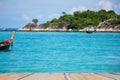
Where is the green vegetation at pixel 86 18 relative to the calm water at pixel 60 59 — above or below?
above

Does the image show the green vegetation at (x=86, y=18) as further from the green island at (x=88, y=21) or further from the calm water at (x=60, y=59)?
the calm water at (x=60, y=59)

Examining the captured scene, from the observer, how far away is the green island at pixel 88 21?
51.1 m

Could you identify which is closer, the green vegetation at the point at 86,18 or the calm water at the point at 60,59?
the calm water at the point at 60,59

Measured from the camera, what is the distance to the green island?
5109cm

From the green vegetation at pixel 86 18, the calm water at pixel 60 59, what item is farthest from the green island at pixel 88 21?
the calm water at pixel 60 59

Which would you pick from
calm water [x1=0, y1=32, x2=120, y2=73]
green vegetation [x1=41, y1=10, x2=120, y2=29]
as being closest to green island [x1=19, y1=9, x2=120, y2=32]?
green vegetation [x1=41, y1=10, x2=120, y2=29]

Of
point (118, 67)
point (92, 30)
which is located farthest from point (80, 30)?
point (118, 67)

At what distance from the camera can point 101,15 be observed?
53156 mm

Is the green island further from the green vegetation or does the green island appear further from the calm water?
the calm water

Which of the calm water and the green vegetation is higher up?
the green vegetation

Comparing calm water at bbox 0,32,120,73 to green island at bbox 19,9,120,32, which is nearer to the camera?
calm water at bbox 0,32,120,73

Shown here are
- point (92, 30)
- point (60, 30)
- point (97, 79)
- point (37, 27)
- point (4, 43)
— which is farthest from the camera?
point (37, 27)

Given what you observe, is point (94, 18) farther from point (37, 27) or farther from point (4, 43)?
point (4, 43)

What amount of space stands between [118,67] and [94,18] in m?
45.2
